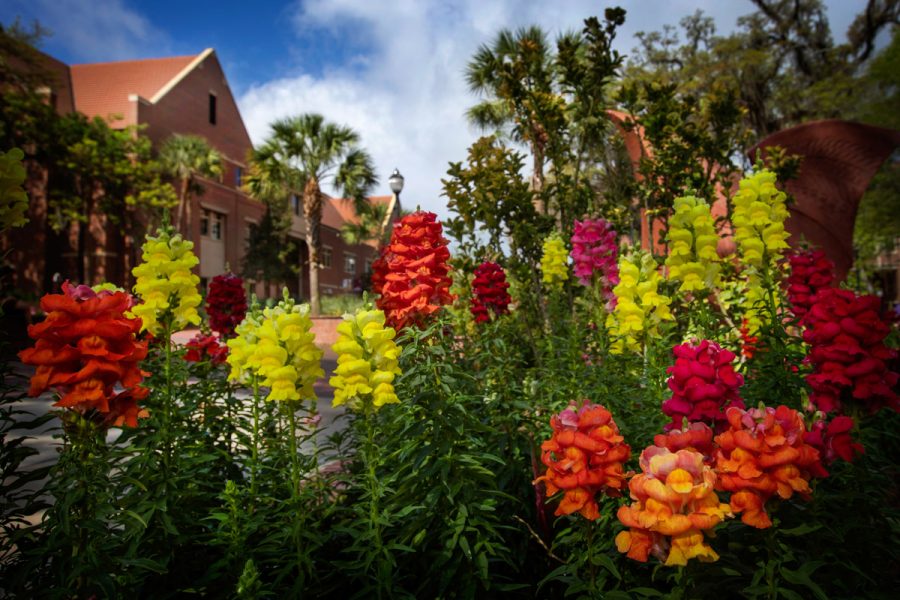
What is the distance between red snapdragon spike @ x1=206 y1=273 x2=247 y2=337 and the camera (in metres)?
4.16

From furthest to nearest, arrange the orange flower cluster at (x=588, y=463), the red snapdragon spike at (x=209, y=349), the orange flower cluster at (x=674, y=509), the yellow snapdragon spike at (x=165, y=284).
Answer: the red snapdragon spike at (x=209, y=349), the yellow snapdragon spike at (x=165, y=284), the orange flower cluster at (x=588, y=463), the orange flower cluster at (x=674, y=509)

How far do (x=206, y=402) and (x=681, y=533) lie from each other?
2488 mm

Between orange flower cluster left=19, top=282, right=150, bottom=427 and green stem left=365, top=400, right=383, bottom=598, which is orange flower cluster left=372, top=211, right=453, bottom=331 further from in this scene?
orange flower cluster left=19, top=282, right=150, bottom=427

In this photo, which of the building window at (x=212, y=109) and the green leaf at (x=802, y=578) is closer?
the green leaf at (x=802, y=578)

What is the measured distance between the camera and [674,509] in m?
1.39

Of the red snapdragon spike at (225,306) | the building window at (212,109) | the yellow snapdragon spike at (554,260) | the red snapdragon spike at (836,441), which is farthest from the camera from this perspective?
the building window at (212,109)

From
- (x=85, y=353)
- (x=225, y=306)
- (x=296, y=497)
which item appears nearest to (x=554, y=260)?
(x=225, y=306)

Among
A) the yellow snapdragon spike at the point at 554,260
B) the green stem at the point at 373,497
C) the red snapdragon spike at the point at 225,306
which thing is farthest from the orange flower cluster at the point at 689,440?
the yellow snapdragon spike at the point at 554,260

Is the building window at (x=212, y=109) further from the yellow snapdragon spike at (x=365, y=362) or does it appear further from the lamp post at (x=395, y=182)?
the yellow snapdragon spike at (x=365, y=362)

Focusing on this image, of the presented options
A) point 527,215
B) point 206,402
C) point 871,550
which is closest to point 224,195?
point 527,215

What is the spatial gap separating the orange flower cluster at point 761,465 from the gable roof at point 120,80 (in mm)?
29569

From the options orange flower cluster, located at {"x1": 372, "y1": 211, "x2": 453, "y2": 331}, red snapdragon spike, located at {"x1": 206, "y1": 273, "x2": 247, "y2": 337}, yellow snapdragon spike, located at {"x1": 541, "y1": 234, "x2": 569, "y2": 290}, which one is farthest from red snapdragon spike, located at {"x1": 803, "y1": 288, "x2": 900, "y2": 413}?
red snapdragon spike, located at {"x1": 206, "y1": 273, "x2": 247, "y2": 337}

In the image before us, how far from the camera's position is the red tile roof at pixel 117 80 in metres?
25.7

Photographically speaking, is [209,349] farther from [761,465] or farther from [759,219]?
[759,219]
